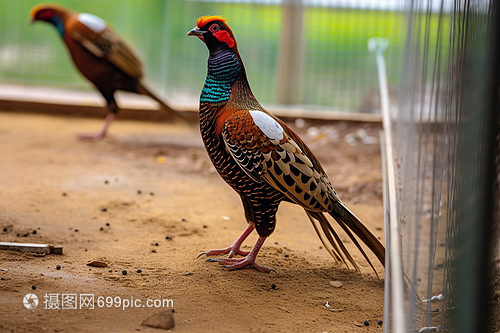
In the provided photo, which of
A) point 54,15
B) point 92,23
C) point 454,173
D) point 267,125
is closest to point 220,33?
point 267,125

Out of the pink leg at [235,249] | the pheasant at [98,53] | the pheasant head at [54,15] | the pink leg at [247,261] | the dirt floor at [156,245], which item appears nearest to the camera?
the dirt floor at [156,245]

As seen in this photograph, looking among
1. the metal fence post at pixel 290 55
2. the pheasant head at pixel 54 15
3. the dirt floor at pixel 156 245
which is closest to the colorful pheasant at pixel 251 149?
the dirt floor at pixel 156 245

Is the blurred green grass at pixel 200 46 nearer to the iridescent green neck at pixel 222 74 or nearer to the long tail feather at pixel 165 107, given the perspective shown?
the long tail feather at pixel 165 107

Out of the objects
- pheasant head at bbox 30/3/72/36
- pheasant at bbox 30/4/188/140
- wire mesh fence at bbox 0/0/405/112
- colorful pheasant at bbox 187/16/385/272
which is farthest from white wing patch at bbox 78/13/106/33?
colorful pheasant at bbox 187/16/385/272

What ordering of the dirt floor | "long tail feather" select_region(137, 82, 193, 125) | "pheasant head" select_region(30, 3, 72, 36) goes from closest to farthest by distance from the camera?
the dirt floor < "pheasant head" select_region(30, 3, 72, 36) < "long tail feather" select_region(137, 82, 193, 125)

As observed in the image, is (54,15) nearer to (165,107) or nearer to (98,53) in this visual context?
(98,53)

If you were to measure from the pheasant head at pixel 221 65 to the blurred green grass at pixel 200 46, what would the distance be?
5.45m

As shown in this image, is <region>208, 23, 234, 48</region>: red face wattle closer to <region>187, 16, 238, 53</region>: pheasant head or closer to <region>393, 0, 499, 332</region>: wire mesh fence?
<region>187, 16, 238, 53</region>: pheasant head

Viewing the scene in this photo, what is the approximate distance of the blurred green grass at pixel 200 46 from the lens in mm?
8031

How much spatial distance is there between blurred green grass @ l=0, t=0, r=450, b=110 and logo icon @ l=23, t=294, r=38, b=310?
609 cm

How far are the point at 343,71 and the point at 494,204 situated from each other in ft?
23.3

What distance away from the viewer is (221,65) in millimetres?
2717

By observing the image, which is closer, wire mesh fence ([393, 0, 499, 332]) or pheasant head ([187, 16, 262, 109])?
wire mesh fence ([393, 0, 499, 332])

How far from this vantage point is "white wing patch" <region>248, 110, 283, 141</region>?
2637 mm
